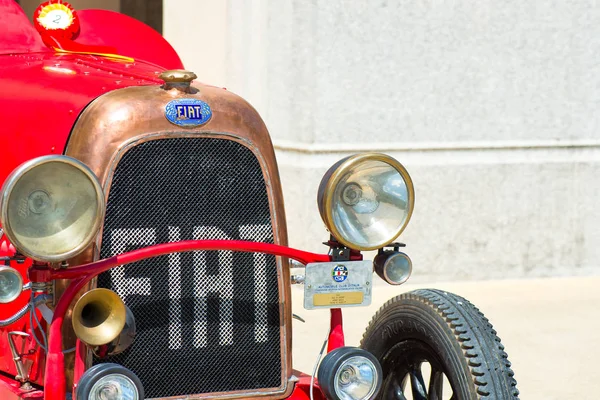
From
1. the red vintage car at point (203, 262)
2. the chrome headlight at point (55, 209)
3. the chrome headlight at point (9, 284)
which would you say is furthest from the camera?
the red vintage car at point (203, 262)

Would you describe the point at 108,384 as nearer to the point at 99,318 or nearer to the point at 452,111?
the point at 99,318

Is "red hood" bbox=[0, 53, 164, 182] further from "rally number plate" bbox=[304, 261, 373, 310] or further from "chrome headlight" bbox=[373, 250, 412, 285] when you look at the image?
"chrome headlight" bbox=[373, 250, 412, 285]

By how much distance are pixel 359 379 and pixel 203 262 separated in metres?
0.59

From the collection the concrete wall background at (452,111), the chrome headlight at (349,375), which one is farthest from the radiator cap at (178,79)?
the concrete wall background at (452,111)

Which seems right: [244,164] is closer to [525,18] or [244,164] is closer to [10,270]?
[10,270]

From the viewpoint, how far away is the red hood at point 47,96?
133 inches

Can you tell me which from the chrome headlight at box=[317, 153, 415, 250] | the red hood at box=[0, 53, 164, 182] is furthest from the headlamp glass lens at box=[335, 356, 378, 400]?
the red hood at box=[0, 53, 164, 182]

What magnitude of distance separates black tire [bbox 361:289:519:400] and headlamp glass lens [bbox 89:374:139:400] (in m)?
0.98

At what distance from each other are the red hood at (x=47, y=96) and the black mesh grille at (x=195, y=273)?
0.31 meters

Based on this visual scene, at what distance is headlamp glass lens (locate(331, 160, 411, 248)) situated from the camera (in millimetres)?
3332

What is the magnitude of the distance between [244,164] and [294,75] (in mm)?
4449

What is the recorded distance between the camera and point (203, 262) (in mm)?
3299

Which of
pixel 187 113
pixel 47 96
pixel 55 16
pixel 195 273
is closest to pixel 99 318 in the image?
pixel 195 273

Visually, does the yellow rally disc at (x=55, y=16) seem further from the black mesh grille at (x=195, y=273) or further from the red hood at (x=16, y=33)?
the black mesh grille at (x=195, y=273)
